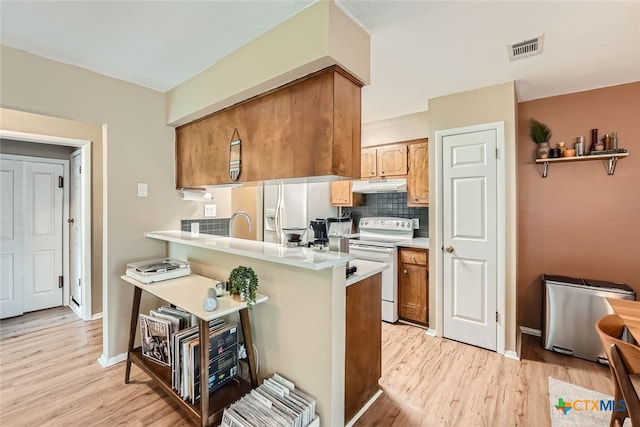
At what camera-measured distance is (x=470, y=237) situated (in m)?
2.73

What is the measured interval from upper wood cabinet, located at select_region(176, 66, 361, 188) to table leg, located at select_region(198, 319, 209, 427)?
1.03 metres

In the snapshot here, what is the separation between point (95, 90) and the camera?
7.61 feet

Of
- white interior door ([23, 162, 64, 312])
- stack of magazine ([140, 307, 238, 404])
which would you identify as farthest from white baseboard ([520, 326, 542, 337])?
white interior door ([23, 162, 64, 312])

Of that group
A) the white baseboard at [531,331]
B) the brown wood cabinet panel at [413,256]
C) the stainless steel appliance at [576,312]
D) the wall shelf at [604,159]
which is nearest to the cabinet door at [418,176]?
the brown wood cabinet panel at [413,256]

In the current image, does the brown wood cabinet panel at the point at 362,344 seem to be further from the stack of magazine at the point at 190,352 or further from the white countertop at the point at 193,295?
the stack of magazine at the point at 190,352

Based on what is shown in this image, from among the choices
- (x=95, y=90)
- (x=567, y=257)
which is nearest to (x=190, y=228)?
(x=95, y=90)

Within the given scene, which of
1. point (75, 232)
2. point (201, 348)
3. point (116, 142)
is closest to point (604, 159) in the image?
point (201, 348)

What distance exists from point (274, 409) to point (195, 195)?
2180 mm

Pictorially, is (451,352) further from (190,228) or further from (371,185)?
(190,228)

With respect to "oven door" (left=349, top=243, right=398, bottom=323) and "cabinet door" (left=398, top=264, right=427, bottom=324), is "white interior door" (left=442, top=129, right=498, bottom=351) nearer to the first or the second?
"cabinet door" (left=398, top=264, right=427, bottom=324)

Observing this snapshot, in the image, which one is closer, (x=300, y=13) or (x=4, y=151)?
(x=300, y=13)

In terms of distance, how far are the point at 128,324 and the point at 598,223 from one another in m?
4.61

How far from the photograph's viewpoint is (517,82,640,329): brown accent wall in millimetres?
2545

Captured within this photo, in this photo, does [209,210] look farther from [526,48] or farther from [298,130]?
[526,48]
